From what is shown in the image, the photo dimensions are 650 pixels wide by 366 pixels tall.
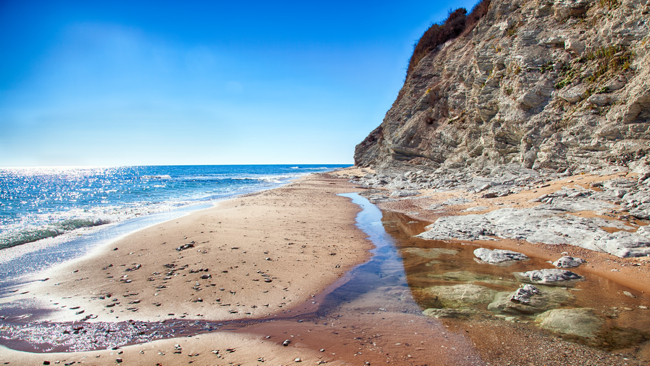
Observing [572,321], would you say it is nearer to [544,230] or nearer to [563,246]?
[563,246]

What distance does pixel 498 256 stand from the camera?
7.20 meters

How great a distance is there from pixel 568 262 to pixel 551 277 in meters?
1.25

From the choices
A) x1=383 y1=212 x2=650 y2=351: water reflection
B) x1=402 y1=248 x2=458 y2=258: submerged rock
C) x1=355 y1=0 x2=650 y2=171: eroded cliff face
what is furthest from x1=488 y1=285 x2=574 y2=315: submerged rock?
x1=355 y1=0 x2=650 y2=171: eroded cliff face

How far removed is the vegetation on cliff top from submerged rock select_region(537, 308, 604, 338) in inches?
1282

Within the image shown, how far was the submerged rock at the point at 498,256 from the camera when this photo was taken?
7.09 metres

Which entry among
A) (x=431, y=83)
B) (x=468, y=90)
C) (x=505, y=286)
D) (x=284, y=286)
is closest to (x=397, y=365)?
(x=284, y=286)

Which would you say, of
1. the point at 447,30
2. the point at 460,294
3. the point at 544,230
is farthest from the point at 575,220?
the point at 447,30

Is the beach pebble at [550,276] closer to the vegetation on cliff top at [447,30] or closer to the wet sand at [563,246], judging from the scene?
the wet sand at [563,246]

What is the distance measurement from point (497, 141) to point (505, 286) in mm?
15911

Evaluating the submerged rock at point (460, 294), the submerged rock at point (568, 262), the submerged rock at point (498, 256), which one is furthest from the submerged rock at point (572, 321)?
the submerged rock at point (498, 256)

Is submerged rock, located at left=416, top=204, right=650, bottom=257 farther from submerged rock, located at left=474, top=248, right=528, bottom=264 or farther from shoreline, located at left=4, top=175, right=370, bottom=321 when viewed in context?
shoreline, located at left=4, top=175, right=370, bottom=321

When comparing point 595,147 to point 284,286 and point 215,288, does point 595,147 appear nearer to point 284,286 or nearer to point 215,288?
point 284,286

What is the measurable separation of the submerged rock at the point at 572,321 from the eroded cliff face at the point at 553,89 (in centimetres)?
1125

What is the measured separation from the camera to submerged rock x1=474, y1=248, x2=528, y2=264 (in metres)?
7.09
